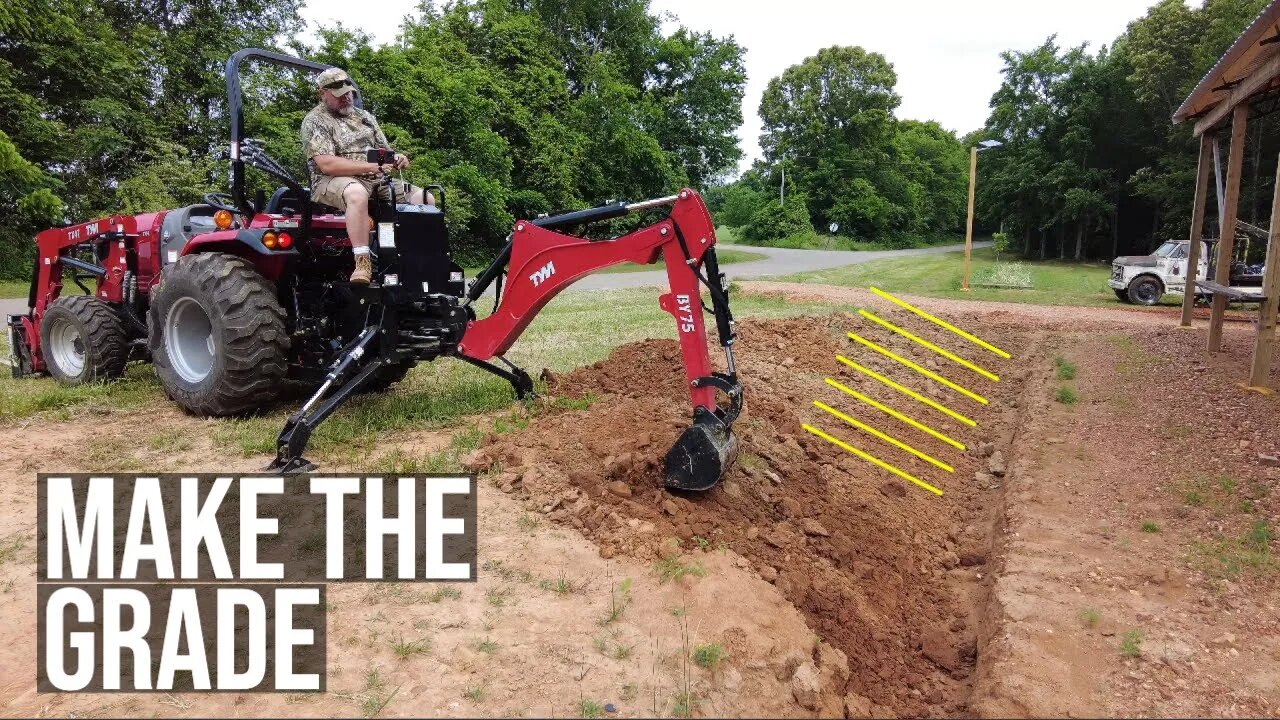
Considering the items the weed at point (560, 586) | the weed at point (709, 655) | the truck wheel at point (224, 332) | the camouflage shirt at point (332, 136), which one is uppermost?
the camouflage shirt at point (332, 136)

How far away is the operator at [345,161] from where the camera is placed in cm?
524

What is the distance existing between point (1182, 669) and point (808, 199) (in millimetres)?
54215

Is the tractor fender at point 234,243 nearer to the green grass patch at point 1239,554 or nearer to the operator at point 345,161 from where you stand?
the operator at point 345,161

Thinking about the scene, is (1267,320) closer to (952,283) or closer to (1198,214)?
(1198,214)

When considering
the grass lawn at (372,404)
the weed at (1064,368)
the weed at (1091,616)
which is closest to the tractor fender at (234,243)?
the grass lawn at (372,404)

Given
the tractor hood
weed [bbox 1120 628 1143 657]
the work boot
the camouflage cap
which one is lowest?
weed [bbox 1120 628 1143 657]

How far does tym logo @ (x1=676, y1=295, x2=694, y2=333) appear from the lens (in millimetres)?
4598

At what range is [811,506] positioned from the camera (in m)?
5.12

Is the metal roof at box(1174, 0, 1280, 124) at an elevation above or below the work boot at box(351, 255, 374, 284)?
above
